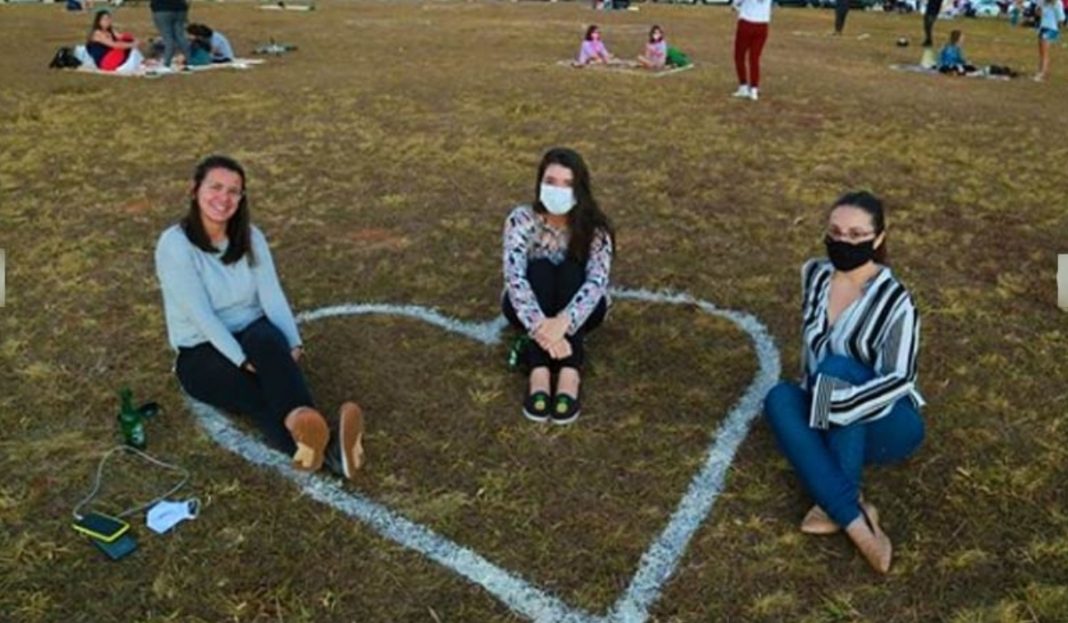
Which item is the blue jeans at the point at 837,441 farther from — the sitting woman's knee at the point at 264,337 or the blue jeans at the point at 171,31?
the blue jeans at the point at 171,31

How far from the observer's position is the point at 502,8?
3456 centimetres

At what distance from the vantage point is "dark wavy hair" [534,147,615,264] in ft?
16.0

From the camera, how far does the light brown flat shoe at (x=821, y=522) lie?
12.0 ft

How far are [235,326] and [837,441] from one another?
111 inches

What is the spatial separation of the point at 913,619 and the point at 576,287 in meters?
2.35

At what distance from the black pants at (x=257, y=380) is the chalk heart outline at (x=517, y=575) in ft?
0.39

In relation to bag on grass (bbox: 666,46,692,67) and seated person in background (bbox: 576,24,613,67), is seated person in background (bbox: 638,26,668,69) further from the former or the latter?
seated person in background (bbox: 576,24,613,67)

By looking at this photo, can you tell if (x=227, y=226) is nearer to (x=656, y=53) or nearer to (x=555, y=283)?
(x=555, y=283)

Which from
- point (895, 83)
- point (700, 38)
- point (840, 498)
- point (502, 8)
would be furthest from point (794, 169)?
point (502, 8)

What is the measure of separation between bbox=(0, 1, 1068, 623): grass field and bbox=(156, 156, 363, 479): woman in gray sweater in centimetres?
22

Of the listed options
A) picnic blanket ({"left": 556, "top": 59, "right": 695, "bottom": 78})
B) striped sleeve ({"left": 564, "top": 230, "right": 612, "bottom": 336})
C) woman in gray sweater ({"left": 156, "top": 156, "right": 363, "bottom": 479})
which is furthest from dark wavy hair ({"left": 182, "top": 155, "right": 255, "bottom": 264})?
picnic blanket ({"left": 556, "top": 59, "right": 695, "bottom": 78})

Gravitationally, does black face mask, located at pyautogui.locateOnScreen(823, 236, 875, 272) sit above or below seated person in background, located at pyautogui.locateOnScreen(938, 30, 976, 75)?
below

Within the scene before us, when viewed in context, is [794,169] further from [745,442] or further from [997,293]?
[745,442]

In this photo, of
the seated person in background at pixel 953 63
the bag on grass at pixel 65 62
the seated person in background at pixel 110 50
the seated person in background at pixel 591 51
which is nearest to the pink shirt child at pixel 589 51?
the seated person in background at pixel 591 51
